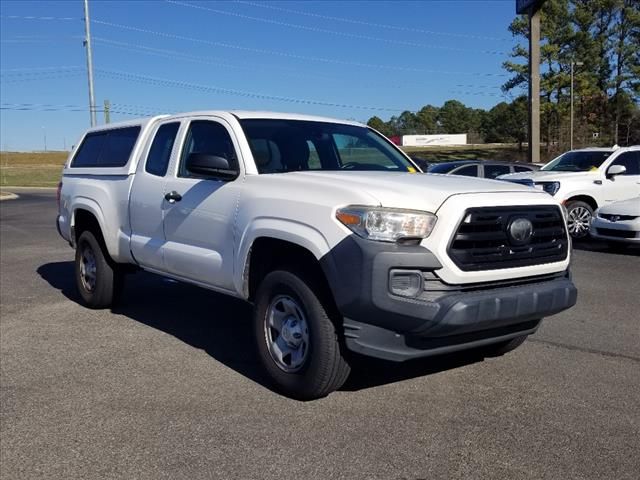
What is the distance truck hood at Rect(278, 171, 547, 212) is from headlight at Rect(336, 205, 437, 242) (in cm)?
7

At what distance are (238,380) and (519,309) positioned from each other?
82.4 inches

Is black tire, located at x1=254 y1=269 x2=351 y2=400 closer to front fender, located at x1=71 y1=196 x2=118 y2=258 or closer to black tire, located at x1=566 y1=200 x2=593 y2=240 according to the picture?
front fender, located at x1=71 y1=196 x2=118 y2=258

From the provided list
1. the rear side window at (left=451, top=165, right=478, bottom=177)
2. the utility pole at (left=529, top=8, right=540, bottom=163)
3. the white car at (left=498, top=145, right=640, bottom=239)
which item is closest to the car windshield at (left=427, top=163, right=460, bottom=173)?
the rear side window at (left=451, top=165, right=478, bottom=177)

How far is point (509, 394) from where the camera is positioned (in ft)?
15.1

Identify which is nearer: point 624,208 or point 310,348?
point 310,348

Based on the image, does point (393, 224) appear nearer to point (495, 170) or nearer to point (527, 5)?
point (495, 170)

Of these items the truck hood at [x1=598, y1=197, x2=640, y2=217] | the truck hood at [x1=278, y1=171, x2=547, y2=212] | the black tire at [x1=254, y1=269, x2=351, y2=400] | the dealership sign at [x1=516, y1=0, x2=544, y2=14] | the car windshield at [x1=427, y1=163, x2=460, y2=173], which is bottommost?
the black tire at [x1=254, y1=269, x2=351, y2=400]

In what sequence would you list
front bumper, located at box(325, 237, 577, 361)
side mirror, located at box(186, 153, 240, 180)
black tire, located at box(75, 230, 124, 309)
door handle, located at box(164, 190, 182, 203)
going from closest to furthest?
front bumper, located at box(325, 237, 577, 361) → side mirror, located at box(186, 153, 240, 180) → door handle, located at box(164, 190, 182, 203) → black tire, located at box(75, 230, 124, 309)

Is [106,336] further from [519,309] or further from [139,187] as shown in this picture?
[519,309]

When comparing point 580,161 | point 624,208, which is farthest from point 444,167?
point 624,208

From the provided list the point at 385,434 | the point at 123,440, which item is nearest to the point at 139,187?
the point at 123,440

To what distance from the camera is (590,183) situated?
12.8m

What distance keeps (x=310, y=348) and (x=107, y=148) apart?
416 centimetres

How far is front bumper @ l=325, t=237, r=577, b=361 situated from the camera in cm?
390
